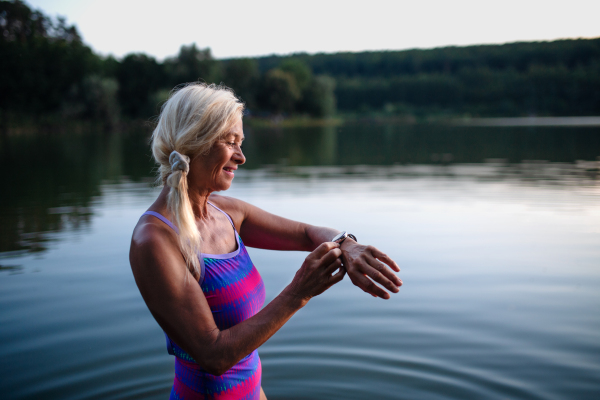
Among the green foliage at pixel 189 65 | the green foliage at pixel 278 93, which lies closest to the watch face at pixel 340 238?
the green foliage at pixel 189 65

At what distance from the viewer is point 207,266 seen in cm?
235

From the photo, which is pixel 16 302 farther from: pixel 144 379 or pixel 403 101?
pixel 403 101

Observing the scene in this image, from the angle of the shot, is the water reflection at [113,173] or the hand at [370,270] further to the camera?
the water reflection at [113,173]

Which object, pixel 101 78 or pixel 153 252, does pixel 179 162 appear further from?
pixel 101 78

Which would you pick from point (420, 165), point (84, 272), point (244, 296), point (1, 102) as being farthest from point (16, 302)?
point (1, 102)

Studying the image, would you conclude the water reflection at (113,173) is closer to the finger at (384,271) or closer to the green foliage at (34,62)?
the finger at (384,271)

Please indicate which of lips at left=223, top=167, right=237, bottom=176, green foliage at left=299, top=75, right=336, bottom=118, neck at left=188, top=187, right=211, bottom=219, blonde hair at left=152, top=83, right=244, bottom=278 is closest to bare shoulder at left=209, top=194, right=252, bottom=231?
neck at left=188, top=187, right=211, bottom=219

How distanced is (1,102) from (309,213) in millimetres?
61777

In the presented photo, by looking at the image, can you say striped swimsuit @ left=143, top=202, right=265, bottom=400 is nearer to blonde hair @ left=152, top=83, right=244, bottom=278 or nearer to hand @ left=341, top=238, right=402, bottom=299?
blonde hair @ left=152, top=83, right=244, bottom=278

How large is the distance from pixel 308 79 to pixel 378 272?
382 feet

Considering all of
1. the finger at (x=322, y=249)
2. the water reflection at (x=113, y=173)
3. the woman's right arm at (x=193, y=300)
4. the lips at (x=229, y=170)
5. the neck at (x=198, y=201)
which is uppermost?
the lips at (x=229, y=170)

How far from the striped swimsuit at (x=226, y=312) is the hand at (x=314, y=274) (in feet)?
1.13

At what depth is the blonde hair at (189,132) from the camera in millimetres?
2188

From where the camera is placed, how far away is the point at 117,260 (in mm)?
7605
